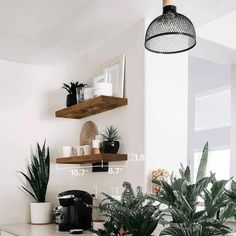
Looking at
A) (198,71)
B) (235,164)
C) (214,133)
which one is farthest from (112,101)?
(214,133)

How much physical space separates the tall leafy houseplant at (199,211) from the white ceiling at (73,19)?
4.46 feet

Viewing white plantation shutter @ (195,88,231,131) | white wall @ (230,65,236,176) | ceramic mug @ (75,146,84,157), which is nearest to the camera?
ceramic mug @ (75,146,84,157)

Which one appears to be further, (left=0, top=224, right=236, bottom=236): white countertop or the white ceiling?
(left=0, top=224, right=236, bottom=236): white countertop

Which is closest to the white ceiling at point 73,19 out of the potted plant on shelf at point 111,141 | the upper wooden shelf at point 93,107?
the upper wooden shelf at point 93,107

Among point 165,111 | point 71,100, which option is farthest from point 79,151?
point 165,111

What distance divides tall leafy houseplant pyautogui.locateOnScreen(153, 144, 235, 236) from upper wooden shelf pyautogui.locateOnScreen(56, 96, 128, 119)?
1.23 meters

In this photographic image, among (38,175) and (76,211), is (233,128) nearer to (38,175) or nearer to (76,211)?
(76,211)

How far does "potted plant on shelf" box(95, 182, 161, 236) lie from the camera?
182cm

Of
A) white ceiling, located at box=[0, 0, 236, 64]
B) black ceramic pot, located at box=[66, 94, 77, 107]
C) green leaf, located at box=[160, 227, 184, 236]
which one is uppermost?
white ceiling, located at box=[0, 0, 236, 64]

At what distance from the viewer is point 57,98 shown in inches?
156

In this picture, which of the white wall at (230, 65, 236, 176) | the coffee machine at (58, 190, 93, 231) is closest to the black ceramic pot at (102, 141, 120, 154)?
the coffee machine at (58, 190, 93, 231)

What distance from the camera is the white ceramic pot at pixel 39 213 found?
3565 millimetres

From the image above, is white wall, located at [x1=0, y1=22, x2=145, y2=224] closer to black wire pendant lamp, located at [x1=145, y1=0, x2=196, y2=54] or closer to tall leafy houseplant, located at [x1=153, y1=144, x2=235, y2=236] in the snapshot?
black wire pendant lamp, located at [x1=145, y1=0, x2=196, y2=54]

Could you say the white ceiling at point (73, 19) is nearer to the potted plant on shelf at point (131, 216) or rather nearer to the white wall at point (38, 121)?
the white wall at point (38, 121)
